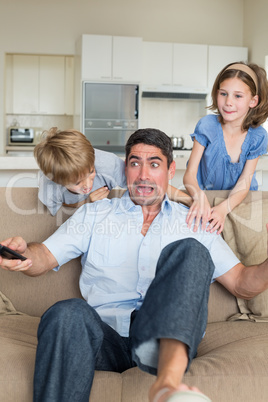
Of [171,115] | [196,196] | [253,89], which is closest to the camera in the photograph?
[196,196]

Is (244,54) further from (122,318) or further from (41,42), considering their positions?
(122,318)

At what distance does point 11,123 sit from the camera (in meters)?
7.47

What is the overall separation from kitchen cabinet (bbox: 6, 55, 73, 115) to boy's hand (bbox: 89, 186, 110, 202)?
555 cm

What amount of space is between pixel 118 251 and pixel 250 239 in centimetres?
59

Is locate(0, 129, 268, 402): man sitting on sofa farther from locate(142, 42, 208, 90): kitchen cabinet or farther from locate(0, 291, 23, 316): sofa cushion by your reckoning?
locate(142, 42, 208, 90): kitchen cabinet

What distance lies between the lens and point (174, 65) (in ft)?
20.6

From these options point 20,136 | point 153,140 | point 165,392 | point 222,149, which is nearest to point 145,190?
point 153,140

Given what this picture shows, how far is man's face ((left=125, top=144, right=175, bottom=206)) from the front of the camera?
1.89 metres

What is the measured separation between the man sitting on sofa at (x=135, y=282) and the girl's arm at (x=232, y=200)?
0.27 ft

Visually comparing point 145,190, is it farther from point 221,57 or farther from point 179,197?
point 221,57

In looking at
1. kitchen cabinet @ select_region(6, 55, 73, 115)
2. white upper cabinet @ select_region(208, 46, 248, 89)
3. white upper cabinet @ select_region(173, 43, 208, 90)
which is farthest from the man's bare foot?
kitchen cabinet @ select_region(6, 55, 73, 115)

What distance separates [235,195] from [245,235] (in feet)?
0.63

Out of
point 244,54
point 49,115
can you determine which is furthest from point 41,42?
point 244,54

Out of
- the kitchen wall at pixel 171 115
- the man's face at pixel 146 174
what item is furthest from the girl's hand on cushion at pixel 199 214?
the kitchen wall at pixel 171 115
